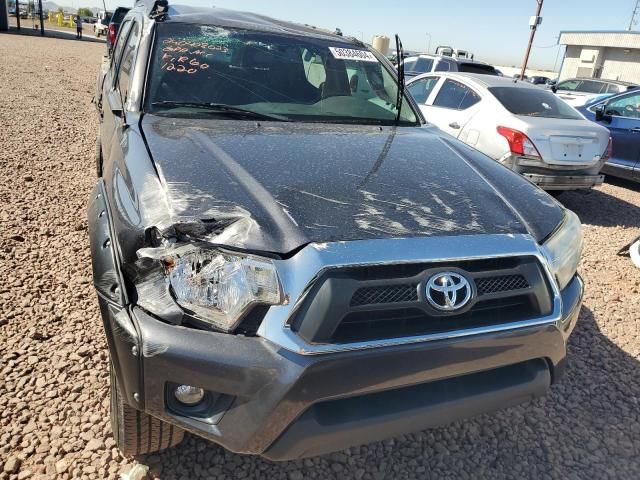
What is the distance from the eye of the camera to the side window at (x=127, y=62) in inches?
117

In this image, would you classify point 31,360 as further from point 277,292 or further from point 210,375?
point 277,292

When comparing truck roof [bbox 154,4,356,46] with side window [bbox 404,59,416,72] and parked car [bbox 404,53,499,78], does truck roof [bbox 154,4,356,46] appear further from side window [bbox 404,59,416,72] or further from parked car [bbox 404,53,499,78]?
side window [bbox 404,59,416,72]

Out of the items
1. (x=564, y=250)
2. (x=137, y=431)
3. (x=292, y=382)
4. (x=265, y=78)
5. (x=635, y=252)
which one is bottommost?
(x=635, y=252)

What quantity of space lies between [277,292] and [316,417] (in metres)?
0.42

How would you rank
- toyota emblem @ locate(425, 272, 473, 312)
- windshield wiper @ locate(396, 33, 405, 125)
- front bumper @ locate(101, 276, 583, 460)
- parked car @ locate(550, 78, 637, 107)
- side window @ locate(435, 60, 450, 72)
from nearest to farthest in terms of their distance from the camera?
front bumper @ locate(101, 276, 583, 460) → toyota emblem @ locate(425, 272, 473, 312) → windshield wiper @ locate(396, 33, 405, 125) → side window @ locate(435, 60, 450, 72) → parked car @ locate(550, 78, 637, 107)

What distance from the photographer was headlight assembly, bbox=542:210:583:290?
1.96 m

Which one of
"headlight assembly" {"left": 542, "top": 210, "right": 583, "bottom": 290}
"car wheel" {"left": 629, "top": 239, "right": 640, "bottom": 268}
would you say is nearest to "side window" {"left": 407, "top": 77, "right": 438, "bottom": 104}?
"car wheel" {"left": 629, "top": 239, "right": 640, "bottom": 268}

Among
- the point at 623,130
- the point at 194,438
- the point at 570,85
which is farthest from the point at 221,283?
the point at 570,85

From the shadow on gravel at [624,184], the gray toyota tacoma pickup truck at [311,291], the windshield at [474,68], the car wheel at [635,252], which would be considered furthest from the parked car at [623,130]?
the gray toyota tacoma pickup truck at [311,291]

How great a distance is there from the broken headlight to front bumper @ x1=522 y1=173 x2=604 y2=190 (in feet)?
15.0

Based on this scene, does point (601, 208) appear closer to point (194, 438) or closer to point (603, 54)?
point (194, 438)

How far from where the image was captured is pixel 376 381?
5.29 feet

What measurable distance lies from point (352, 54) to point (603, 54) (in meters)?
35.7

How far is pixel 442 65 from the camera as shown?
37.0ft
